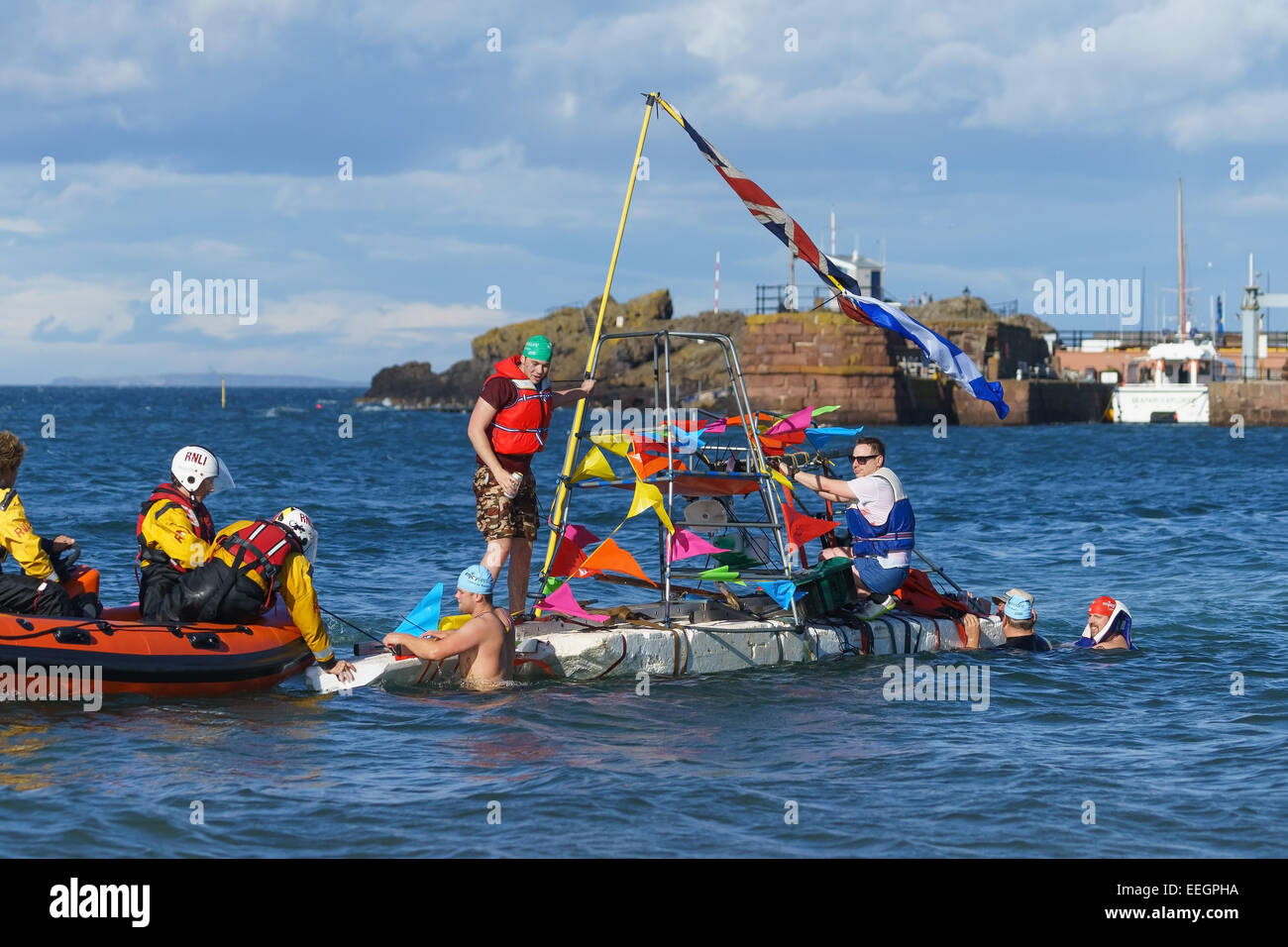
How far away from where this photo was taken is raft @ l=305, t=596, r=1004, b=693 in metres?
9.52

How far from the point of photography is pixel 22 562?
28.4 ft

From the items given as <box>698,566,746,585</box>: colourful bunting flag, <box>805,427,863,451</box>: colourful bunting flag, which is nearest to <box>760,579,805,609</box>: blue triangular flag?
<box>698,566,746,585</box>: colourful bunting flag

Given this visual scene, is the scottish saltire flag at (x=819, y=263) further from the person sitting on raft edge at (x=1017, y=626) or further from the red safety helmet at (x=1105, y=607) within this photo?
the red safety helmet at (x=1105, y=607)

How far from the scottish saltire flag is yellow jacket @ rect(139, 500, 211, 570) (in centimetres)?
459

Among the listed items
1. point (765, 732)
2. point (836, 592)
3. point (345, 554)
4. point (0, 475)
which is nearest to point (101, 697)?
point (0, 475)

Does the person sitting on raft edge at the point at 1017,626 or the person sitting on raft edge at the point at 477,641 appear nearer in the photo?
the person sitting on raft edge at the point at 477,641

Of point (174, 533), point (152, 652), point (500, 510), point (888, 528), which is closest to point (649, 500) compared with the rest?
point (500, 510)

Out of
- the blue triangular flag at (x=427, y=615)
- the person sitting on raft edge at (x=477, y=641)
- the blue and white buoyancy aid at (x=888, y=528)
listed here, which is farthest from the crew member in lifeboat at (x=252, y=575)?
the blue and white buoyancy aid at (x=888, y=528)

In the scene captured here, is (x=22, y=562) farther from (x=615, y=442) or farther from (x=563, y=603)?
(x=615, y=442)

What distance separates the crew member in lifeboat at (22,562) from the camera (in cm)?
859

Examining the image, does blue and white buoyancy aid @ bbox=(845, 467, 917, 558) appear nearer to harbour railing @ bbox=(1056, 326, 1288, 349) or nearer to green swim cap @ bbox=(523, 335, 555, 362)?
green swim cap @ bbox=(523, 335, 555, 362)

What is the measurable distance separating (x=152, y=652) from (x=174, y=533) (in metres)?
0.76

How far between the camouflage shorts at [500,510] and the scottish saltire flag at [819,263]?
8.94 ft

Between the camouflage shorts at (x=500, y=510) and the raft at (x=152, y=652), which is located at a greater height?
the camouflage shorts at (x=500, y=510)
